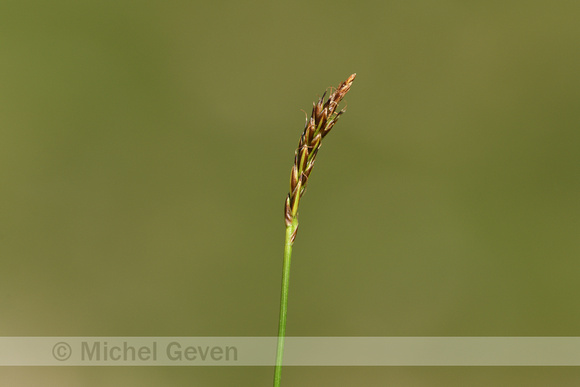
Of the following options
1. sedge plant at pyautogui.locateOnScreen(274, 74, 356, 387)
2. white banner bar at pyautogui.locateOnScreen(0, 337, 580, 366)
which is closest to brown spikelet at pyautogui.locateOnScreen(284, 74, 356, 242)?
sedge plant at pyautogui.locateOnScreen(274, 74, 356, 387)

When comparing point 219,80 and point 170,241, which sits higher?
point 219,80

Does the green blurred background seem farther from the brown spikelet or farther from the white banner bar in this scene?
the brown spikelet

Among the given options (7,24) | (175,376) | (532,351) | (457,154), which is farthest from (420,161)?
(7,24)

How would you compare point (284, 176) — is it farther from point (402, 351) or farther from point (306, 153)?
point (306, 153)

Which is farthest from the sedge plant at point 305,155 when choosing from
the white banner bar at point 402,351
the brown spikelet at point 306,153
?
the white banner bar at point 402,351

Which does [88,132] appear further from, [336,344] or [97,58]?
[336,344]

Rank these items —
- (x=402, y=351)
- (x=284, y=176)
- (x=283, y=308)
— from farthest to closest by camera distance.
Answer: (x=284, y=176), (x=402, y=351), (x=283, y=308)

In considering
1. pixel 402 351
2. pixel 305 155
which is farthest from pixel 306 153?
pixel 402 351

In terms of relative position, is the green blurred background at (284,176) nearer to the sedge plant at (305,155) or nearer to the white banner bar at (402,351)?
the white banner bar at (402,351)
